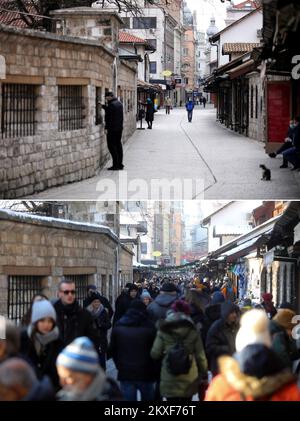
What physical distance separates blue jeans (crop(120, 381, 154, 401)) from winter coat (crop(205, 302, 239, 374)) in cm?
80

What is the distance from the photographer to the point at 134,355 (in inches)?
363

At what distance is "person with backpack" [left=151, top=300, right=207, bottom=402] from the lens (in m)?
8.84

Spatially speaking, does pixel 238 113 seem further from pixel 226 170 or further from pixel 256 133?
pixel 226 170

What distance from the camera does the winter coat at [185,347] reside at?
349 inches

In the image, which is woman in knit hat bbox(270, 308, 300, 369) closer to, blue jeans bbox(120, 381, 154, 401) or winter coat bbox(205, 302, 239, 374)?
winter coat bbox(205, 302, 239, 374)

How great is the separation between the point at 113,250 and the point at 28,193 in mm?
8668

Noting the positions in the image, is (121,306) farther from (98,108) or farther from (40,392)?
(98,108)

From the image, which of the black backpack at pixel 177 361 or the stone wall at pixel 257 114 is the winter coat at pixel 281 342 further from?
the stone wall at pixel 257 114

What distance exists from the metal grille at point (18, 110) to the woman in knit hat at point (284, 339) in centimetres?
690

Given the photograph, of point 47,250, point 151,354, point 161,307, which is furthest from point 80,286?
point 151,354

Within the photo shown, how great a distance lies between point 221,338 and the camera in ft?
32.4

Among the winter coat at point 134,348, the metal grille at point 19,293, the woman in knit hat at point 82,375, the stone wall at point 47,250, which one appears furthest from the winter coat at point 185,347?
the metal grille at point 19,293

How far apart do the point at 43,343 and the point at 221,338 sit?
2239 millimetres

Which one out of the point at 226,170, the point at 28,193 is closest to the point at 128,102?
the point at 226,170
